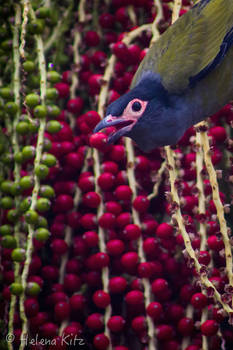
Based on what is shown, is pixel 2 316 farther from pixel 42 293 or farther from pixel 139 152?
pixel 139 152

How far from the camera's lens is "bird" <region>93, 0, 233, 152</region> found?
57cm

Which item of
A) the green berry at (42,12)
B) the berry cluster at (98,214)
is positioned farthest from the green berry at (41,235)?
the green berry at (42,12)

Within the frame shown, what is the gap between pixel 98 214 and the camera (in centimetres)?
73

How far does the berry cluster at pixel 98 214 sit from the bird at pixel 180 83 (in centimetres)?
6

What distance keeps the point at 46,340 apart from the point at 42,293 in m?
0.10

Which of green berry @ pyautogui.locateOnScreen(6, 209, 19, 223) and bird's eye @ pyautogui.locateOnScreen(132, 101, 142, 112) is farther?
green berry @ pyautogui.locateOnScreen(6, 209, 19, 223)

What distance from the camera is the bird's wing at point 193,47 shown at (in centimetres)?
59

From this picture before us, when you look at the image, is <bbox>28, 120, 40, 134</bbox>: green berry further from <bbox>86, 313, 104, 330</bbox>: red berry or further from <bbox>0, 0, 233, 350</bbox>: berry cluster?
<bbox>86, 313, 104, 330</bbox>: red berry

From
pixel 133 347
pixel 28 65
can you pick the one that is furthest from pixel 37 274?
pixel 28 65

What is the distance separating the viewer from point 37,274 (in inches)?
30.0

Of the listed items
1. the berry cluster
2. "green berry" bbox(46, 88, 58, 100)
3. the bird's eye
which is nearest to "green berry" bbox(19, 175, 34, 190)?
the berry cluster

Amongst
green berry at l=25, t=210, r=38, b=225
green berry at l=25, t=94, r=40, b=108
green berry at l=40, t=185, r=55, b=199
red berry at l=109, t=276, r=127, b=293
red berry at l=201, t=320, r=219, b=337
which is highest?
green berry at l=25, t=94, r=40, b=108

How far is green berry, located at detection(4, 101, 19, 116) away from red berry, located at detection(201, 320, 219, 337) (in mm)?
382
